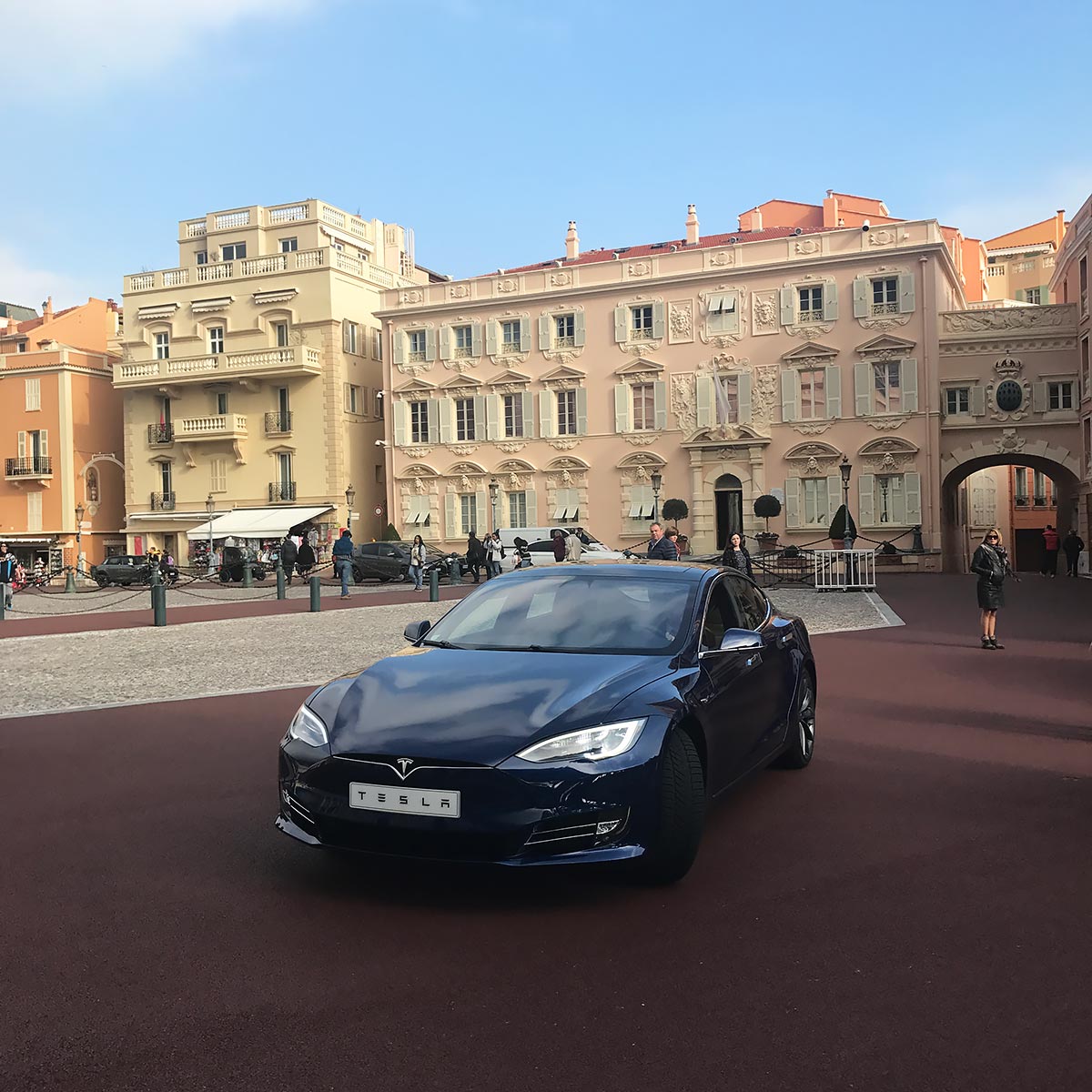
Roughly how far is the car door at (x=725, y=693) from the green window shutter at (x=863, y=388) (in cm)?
3625

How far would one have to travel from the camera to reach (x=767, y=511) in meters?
40.1

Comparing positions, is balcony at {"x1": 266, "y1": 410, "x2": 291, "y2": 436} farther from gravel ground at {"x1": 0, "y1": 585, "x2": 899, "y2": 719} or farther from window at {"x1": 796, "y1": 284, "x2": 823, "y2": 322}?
gravel ground at {"x1": 0, "y1": 585, "x2": 899, "y2": 719}

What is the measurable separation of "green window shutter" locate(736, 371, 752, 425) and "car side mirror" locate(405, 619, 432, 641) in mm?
37311

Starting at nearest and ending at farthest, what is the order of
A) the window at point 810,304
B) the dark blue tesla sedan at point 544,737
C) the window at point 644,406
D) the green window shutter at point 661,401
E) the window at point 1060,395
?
the dark blue tesla sedan at point 544,737
the window at point 1060,395
the window at point 810,304
the green window shutter at point 661,401
the window at point 644,406

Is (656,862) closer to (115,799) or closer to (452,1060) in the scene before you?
(452,1060)

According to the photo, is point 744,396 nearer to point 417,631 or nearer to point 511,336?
point 511,336

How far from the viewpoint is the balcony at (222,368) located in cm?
4900

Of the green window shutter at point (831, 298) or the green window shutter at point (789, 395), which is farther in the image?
the green window shutter at point (789, 395)

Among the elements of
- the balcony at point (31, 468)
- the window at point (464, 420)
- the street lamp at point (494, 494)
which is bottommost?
the street lamp at point (494, 494)

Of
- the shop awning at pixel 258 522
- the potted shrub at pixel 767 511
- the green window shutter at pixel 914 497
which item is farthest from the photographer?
the shop awning at pixel 258 522

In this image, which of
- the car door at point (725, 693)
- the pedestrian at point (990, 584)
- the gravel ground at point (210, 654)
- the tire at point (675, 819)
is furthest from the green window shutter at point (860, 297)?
the tire at point (675, 819)

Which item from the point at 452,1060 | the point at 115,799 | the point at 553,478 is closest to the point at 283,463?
the point at 553,478

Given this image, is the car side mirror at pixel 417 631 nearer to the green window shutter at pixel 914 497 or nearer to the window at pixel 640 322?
the green window shutter at pixel 914 497

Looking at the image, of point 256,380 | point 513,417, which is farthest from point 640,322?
point 256,380
